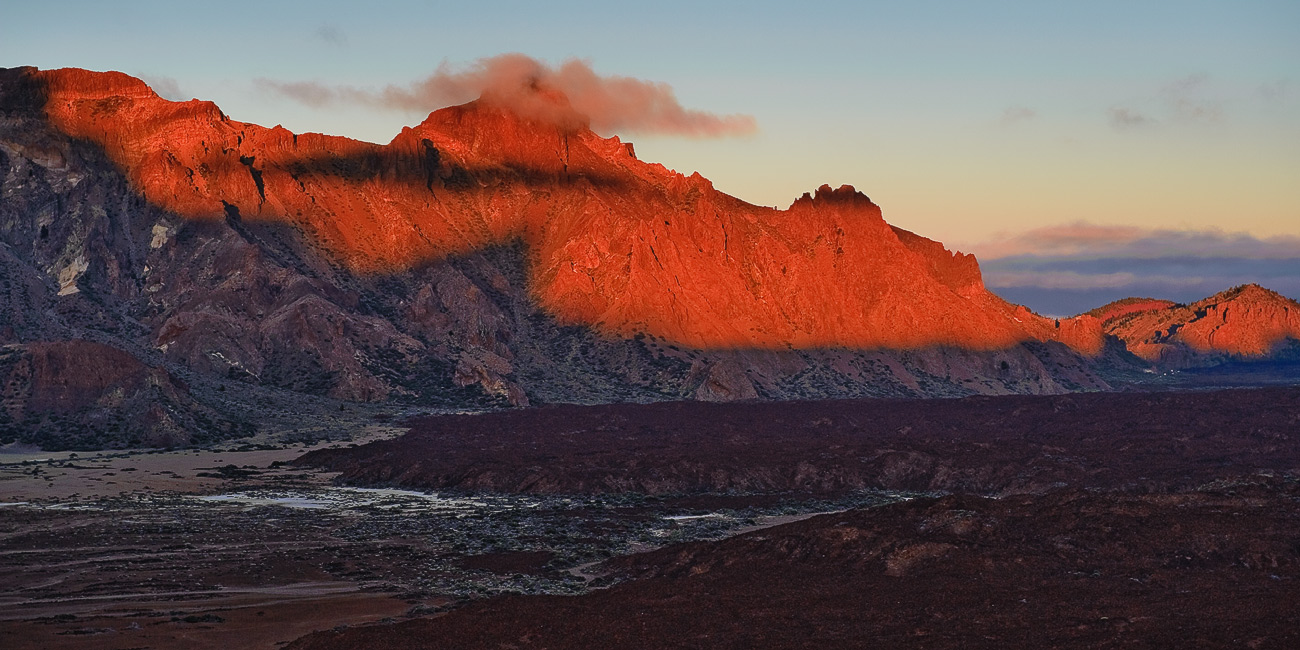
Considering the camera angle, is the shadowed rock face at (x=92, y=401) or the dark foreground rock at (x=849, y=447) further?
the shadowed rock face at (x=92, y=401)

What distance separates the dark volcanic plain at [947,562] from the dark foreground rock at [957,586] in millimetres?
102

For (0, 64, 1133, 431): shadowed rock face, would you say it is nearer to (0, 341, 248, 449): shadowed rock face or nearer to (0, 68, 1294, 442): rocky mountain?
(0, 68, 1294, 442): rocky mountain

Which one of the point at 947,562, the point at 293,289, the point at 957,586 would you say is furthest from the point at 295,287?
the point at 957,586

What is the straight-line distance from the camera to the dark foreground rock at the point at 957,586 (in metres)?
39.2

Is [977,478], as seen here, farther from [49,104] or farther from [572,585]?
[49,104]

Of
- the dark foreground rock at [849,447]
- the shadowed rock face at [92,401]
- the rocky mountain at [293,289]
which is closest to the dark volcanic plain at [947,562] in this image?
the dark foreground rock at [849,447]

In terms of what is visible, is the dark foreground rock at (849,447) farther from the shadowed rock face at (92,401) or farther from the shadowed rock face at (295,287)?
the shadowed rock face at (295,287)

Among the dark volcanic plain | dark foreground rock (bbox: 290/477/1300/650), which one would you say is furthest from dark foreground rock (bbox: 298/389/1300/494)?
dark foreground rock (bbox: 290/477/1300/650)

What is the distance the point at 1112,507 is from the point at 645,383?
4765 inches

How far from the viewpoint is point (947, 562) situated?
48.7 meters

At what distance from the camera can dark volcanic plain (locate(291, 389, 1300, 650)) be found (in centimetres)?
4000

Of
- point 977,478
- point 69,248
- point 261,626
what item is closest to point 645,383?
point 69,248

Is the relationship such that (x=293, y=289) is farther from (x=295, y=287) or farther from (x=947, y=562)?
(x=947, y=562)

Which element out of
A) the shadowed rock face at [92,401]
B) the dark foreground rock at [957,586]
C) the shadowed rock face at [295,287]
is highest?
the shadowed rock face at [295,287]
